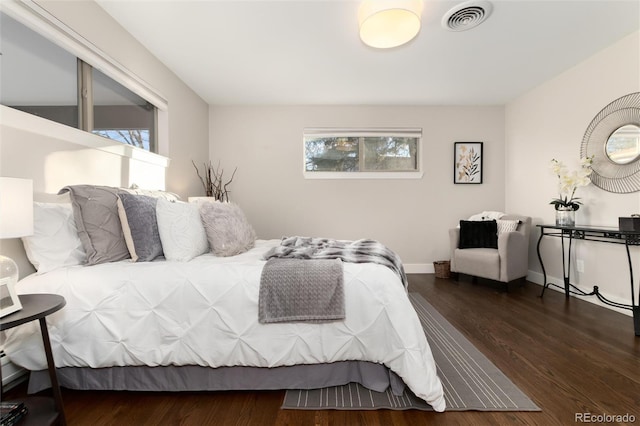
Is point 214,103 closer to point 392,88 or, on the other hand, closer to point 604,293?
point 392,88

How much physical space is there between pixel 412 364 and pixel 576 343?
1602 millimetres

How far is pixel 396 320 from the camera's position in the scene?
1459 mm

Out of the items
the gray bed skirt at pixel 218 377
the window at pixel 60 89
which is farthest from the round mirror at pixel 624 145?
the window at pixel 60 89

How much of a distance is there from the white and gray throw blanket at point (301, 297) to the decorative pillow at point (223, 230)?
0.63 meters

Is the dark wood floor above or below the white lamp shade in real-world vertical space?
below

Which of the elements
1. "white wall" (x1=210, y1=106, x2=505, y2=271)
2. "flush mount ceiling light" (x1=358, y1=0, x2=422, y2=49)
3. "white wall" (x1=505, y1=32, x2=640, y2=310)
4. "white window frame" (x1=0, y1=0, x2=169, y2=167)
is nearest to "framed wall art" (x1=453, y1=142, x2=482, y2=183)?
"white wall" (x1=210, y1=106, x2=505, y2=271)

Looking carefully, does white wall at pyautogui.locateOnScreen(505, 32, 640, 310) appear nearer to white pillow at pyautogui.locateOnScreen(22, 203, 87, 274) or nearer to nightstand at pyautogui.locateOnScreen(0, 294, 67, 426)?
nightstand at pyautogui.locateOnScreen(0, 294, 67, 426)

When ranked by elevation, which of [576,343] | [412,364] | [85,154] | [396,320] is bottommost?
[576,343]

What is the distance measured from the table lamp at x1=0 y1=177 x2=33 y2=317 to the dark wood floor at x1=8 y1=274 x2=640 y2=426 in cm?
67

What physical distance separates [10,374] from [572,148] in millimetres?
5117

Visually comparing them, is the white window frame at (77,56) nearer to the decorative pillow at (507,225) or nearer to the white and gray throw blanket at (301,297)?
the white and gray throw blanket at (301,297)

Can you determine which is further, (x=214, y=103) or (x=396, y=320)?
(x=214, y=103)

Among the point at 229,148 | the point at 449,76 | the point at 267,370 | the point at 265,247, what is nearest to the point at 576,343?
the point at 267,370

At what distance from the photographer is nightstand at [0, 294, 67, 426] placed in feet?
3.85
